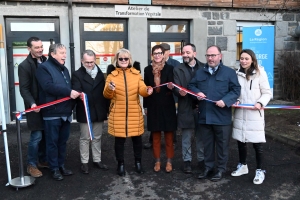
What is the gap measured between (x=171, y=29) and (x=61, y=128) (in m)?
5.59

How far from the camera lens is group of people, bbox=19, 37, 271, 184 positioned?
4.37m

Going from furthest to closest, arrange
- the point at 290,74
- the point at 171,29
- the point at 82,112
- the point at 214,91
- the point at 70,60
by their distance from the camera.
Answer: the point at 290,74 → the point at 171,29 → the point at 70,60 → the point at 82,112 → the point at 214,91

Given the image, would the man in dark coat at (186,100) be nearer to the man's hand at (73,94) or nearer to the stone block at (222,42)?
the man's hand at (73,94)

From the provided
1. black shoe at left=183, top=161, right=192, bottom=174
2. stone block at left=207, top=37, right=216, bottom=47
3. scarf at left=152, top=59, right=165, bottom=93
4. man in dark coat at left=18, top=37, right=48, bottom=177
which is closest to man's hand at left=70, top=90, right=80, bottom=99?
man in dark coat at left=18, top=37, right=48, bottom=177

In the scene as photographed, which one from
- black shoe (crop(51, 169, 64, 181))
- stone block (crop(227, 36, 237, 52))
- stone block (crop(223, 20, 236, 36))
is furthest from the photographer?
stone block (crop(227, 36, 237, 52))

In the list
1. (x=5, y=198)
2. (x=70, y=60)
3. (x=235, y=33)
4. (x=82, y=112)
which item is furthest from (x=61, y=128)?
(x=235, y=33)

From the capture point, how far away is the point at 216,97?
4375 millimetres

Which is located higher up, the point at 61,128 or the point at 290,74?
the point at 290,74

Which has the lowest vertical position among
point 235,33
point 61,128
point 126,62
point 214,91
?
point 61,128

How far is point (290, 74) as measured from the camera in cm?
1002

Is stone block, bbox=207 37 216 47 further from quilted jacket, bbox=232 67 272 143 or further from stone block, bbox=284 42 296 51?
quilted jacket, bbox=232 67 272 143

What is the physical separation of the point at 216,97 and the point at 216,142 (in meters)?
0.67

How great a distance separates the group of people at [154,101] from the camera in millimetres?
4367

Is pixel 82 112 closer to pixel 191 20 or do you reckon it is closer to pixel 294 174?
pixel 294 174
